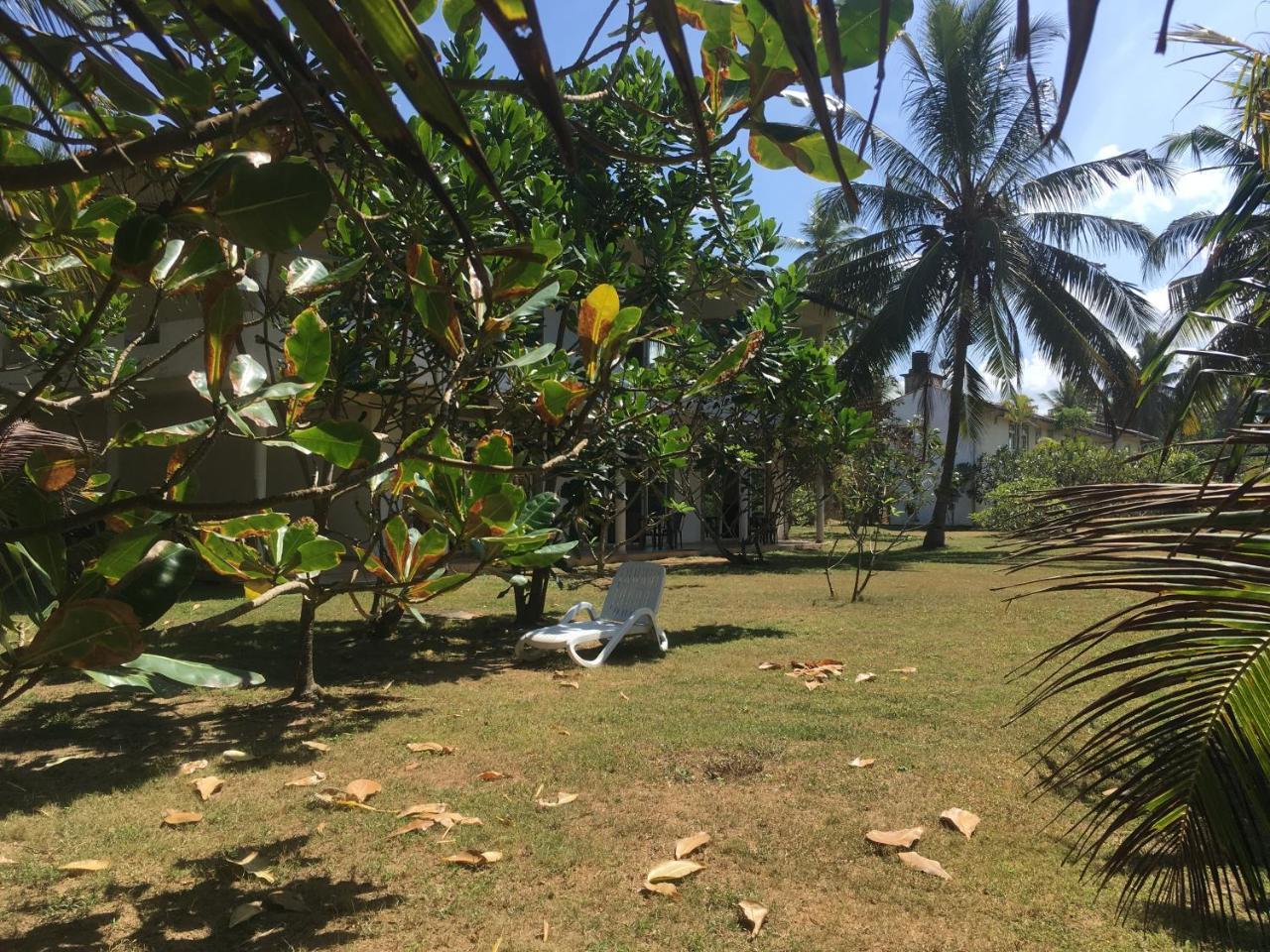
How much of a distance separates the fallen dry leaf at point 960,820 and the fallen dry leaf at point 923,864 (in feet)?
1.02

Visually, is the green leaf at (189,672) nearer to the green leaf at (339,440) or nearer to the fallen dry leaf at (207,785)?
the green leaf at (339,440)

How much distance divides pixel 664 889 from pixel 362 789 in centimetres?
164

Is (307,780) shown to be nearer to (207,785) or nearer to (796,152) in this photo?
(207,785)

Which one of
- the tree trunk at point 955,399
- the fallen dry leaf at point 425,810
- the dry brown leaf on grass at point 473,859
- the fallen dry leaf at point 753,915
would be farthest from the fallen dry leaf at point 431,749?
the tree trunk at point 955,399

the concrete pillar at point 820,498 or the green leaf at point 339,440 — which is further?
the concrete pillar at point 820,498

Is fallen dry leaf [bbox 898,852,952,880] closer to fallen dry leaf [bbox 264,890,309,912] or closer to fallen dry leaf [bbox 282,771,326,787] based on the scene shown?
fallen dry leaf [bbox 264,890,309,912]

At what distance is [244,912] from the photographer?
2744 millimetres

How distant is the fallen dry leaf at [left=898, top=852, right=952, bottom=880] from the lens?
9.86 feet

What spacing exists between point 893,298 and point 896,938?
59.6 feet

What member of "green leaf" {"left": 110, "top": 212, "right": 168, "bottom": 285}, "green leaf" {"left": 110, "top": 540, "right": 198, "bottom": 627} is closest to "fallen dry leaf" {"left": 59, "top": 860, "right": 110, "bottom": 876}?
"green leaf" {"left": 110, "top": 540, "right": 198, "bottom": 627}

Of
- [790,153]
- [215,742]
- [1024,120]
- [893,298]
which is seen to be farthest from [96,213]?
[1024,120]

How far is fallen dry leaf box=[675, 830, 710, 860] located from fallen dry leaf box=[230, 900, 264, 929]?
1.44m

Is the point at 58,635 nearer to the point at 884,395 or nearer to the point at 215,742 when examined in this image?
the point at 215,742

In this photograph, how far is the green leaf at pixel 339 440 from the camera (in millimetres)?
1628
